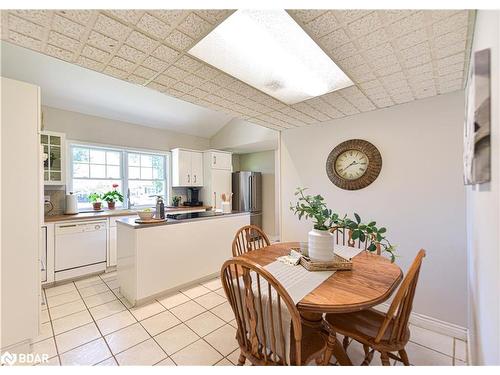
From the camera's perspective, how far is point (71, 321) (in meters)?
1.96

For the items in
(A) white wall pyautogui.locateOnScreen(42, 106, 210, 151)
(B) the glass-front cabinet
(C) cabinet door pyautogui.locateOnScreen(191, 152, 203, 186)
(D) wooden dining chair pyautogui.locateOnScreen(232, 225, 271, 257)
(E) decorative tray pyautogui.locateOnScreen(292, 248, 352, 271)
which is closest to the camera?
(E) decorative tray pyautogui.locateOnScreen(292, 248, 352, 271)

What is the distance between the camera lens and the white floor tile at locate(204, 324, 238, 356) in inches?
64.2

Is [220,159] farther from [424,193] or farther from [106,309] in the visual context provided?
[424,193]

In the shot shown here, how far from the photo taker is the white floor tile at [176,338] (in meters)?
1.65

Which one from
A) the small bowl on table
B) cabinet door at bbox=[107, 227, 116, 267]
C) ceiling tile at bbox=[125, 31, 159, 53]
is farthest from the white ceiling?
cabinet door at bbox=[107, 227, 116, 267]

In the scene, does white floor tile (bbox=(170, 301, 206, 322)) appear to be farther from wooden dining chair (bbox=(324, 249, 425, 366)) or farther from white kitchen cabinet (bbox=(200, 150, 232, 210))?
white kitchen cabinet (bbox=(200, 150, 232, 210))

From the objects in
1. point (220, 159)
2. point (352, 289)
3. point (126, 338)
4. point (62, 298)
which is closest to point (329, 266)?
point (352, 289)

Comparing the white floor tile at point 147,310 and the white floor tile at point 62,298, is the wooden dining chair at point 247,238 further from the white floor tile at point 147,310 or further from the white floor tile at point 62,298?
the white floor tile at point 62,298

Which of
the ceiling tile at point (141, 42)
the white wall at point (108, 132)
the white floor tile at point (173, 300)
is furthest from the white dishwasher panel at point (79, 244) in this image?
the ceiling tile at point (141, 42)

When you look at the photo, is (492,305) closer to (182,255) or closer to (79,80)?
(182,255)

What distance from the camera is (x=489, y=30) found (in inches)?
31.7

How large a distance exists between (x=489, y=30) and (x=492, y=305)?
1.04 meters

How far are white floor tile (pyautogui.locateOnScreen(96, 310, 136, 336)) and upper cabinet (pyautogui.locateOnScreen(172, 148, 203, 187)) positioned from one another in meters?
2.77
